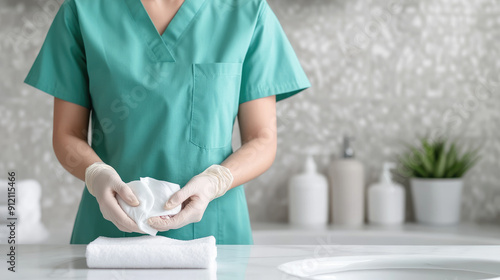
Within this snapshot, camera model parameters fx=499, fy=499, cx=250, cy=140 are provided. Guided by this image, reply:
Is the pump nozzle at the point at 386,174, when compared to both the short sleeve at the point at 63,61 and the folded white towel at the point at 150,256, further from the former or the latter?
the folded white towel at the point at 150,256

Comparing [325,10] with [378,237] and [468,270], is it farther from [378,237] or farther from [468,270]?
[468,270]

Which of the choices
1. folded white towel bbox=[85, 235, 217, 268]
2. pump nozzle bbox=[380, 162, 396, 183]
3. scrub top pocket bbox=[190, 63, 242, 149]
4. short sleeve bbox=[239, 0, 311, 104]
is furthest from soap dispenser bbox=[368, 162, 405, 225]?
folded white towel bbox=[85, 235, 217, 268]

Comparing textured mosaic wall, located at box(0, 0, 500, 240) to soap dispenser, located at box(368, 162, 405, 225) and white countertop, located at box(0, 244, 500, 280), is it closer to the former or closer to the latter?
soap dispenser, located at box(368, 162, 405, 225)

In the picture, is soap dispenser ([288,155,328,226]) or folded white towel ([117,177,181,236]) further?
soap dispenser ([288,155,328,226])

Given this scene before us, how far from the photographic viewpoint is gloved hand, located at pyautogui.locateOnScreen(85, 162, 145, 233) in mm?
667

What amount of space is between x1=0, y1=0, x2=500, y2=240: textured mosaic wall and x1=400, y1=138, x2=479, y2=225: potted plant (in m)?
0.09

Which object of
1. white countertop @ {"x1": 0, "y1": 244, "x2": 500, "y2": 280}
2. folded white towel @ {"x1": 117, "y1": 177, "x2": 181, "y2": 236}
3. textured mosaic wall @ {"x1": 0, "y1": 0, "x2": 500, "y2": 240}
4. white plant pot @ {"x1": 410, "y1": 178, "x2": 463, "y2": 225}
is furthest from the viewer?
textured mosaic wall @ {"x1": 0, "y1": 0, "x2": 500, "y2": 240}

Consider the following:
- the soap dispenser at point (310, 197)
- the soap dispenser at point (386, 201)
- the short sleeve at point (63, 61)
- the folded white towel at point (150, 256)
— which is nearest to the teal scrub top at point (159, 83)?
the short sleeve at point (63, 61)

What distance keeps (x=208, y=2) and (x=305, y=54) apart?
0.76 meters

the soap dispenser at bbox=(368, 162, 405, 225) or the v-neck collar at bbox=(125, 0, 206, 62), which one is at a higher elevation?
the v-neck collar at bbox=(125, 0, 206, 62)

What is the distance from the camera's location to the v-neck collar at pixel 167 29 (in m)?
0.87

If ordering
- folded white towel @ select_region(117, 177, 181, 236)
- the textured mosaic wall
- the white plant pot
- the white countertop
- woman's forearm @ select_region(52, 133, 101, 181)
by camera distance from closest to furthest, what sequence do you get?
the white countertop → folded white towel @ select_region(117, 177, 181, 236) → woman's forearm @ select_region(52, 133, 101, 181) → the white plant pot → the textured mosaic wall

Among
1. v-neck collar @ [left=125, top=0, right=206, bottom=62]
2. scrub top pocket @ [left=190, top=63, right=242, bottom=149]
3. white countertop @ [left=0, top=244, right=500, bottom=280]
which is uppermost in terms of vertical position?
v-neck collar @ [left=125, top=0, right=206, bottom=62]

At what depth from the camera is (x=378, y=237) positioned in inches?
57.3
